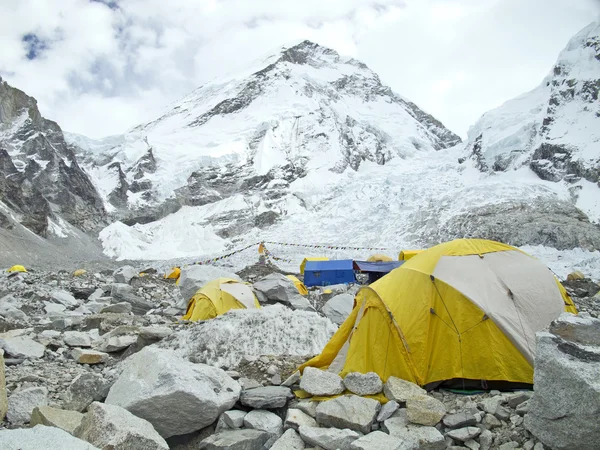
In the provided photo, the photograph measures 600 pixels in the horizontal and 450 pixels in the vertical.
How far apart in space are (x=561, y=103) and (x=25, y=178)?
6694 cm

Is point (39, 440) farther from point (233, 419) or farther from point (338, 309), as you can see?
point (338, 309)

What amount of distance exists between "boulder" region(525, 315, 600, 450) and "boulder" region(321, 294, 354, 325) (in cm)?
700

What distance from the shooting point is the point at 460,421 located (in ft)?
13.5

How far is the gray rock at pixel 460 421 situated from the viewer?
4.12 meters

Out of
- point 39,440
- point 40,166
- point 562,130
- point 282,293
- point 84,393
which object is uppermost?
point 40,166

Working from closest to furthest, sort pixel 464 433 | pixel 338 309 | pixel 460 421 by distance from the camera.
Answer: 1. pixel 464 433
2. pixel 460 421
3. pixel 338 309

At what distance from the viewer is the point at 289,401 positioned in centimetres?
505

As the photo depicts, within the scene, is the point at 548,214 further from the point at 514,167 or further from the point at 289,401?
the point at 289,401

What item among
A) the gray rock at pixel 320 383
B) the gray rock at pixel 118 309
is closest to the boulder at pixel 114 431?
the gray rock at pixel 320 383

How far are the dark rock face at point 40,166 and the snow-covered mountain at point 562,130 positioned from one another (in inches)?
2244

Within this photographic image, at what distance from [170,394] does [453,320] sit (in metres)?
3.46

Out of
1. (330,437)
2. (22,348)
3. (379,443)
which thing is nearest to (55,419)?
(330,437)

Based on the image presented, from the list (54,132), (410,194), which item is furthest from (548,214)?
(54,132)

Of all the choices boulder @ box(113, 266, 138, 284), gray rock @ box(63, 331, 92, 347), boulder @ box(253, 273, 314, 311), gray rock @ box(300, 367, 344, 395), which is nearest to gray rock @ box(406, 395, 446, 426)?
gray rock @ box(300, 367, 344, 395)
